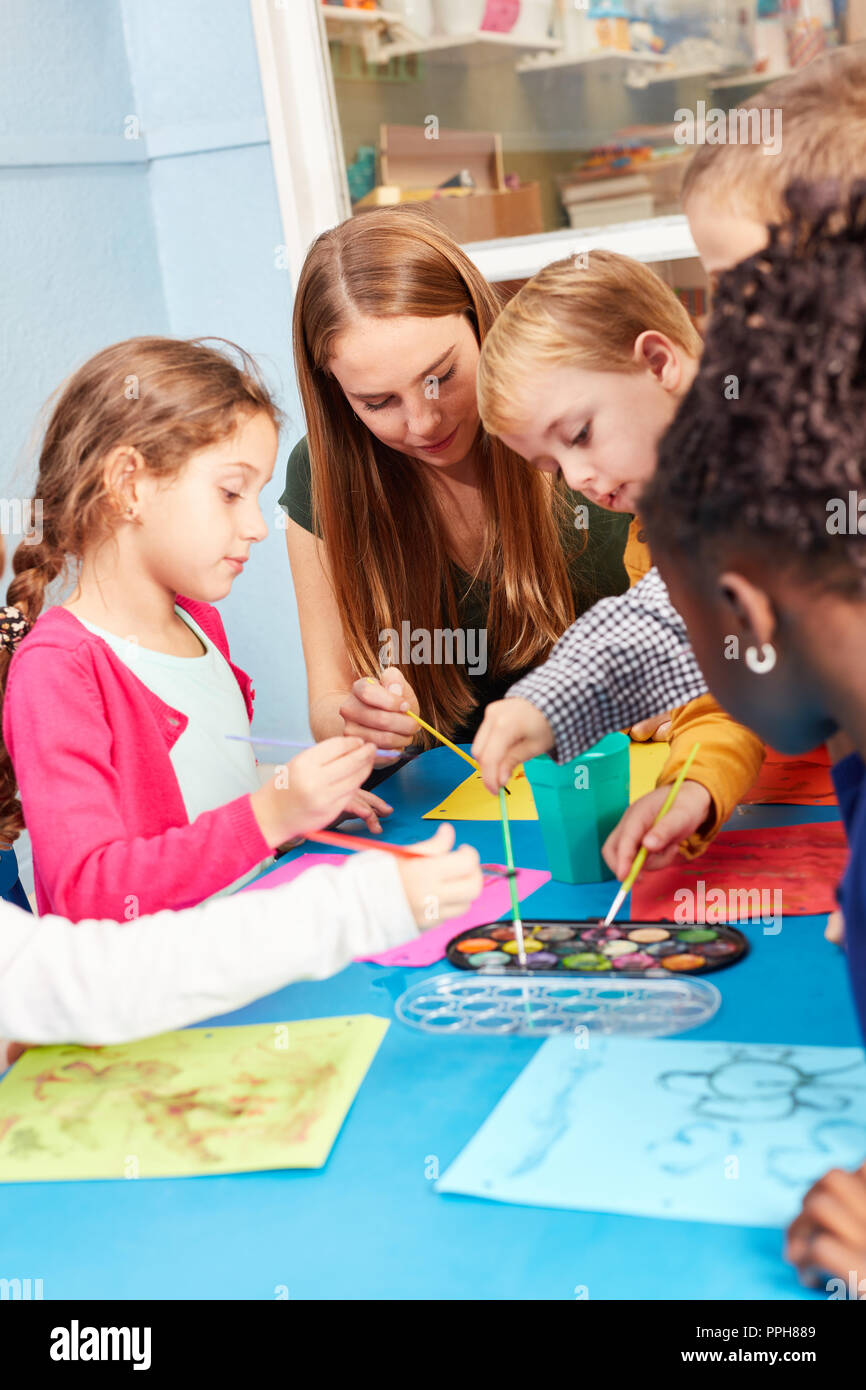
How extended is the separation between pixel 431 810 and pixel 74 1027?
577 mm

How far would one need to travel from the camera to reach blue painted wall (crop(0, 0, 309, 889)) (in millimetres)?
2453

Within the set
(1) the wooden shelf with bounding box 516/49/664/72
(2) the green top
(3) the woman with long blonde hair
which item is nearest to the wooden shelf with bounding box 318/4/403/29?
(1) the wooden shelf with bounding box 516/49/664/72

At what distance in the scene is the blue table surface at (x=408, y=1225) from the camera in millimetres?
600

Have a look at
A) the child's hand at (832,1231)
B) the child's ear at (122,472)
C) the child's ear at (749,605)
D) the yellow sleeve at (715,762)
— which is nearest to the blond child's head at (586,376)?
the yellow sleeve at (715,762)

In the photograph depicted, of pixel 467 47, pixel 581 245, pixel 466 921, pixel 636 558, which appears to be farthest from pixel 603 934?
pixel 467 47

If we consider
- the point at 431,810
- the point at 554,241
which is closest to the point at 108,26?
the point at 554,241

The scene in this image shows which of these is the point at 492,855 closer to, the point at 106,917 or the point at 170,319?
the point at 106,917

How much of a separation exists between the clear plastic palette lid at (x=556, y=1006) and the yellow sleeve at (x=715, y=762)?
23 centimetres

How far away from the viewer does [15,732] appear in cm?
108

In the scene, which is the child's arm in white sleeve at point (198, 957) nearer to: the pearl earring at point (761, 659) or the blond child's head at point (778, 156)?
the pearl earring at point (761, 659)

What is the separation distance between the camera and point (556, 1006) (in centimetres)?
84

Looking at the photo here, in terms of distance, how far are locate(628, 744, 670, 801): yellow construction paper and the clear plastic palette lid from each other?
0.38m

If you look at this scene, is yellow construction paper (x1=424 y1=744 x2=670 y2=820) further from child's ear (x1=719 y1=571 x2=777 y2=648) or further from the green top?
child's ear (x1=719 y1=571 x2=777 y2=648)

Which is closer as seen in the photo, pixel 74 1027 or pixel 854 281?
pixel 854 281
